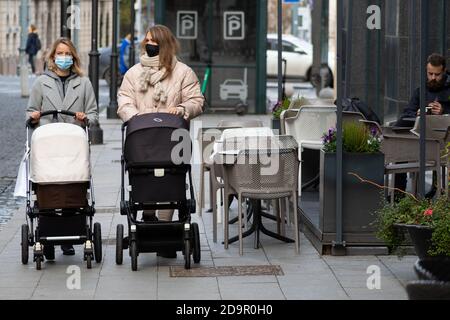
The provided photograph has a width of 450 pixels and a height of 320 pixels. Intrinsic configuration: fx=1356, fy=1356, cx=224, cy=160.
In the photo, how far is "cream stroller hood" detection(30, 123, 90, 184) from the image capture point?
33.7 feet

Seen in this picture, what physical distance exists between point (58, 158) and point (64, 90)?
3.60 feet

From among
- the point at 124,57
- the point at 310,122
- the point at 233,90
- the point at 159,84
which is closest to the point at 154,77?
the point at 159,84

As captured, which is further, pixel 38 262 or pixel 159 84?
pixel 159 84

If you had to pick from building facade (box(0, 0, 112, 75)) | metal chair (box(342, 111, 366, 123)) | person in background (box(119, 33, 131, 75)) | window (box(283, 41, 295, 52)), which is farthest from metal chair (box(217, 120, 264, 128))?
building facade (box(0, 0, 112, 75))

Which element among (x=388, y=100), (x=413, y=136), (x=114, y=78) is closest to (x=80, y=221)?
(x=413, y=136)

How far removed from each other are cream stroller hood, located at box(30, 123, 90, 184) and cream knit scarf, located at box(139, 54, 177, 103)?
86 centimetres

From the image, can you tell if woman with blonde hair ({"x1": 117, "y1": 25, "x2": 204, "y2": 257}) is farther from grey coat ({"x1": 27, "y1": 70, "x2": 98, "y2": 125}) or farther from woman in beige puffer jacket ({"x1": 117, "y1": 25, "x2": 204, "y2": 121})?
grey coat ({"x1": 27, "y1": 70, "x2": 98, "y2": 125})

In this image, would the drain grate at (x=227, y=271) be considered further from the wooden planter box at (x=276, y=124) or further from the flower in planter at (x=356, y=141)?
the wooden planter box at (x=276, y=124)

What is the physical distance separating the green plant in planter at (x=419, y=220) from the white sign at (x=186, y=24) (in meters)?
18.6

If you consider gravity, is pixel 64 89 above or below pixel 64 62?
below

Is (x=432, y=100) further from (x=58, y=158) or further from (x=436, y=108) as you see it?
(x=58, y=158)

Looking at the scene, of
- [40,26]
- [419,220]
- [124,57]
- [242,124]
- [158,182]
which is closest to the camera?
[419,220]

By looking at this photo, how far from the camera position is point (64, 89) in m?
11.2

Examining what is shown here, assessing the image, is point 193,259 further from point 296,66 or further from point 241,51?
point 296,66
